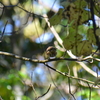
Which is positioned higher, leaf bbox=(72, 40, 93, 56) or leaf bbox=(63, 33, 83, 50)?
leaf bbox=(63, 33, 83, 50)

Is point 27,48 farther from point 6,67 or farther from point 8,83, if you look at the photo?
point 8,83

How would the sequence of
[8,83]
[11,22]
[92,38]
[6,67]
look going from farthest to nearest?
[11,22] < [6,67] < [8,83] < [92,38]

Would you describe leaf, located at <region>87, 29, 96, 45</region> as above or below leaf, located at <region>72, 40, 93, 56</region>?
above

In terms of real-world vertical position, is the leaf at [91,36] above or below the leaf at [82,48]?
above

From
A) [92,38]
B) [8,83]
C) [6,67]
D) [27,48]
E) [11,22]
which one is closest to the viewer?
[92,38]

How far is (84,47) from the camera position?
2.87ft

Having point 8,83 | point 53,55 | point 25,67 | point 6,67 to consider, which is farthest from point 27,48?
point 53,55

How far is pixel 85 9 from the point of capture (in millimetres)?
945

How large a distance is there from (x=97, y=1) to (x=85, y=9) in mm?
71

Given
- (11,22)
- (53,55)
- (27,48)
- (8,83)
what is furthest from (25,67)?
(53,55)

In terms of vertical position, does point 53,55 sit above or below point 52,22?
below

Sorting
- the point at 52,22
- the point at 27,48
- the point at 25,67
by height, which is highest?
the point at 52,22

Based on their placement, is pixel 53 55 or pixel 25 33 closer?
pixel 53 55

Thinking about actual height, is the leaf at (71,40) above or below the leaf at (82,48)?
above
